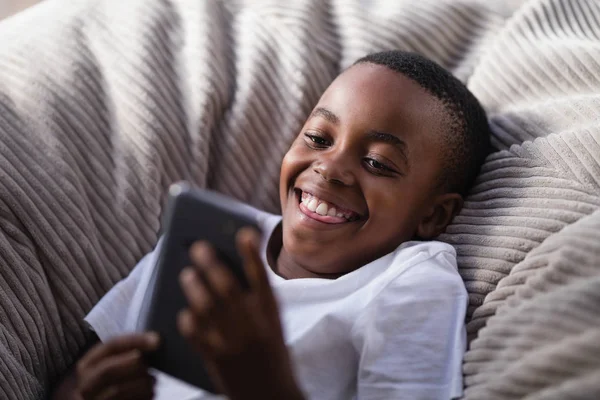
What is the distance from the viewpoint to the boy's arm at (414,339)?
2.65 ft

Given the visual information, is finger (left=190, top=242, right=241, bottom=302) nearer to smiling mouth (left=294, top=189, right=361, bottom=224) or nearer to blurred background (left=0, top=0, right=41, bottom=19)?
smiling mouth (left=294, top=189, right=361, bottom=224)

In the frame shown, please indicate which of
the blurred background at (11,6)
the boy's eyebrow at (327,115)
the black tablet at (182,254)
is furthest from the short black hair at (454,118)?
the blurred background at (11,6)

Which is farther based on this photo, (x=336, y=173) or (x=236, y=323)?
(x=336, y=173)

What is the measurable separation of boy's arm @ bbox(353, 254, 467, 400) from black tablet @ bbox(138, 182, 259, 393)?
220 millimetres

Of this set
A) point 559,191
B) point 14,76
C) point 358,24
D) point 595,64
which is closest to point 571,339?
point 559,191

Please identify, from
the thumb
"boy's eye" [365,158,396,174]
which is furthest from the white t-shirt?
the thumb

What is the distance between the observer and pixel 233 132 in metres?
1.17

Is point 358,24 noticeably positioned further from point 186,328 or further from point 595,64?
point 186,328

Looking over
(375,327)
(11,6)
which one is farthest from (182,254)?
(11,6)

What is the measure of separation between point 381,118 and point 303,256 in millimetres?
225

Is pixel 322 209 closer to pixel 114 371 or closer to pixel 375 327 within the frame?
pixel 375 327

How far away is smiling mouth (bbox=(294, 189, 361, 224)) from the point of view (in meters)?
0.97

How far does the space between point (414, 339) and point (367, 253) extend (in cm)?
19

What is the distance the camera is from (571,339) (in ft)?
2.29
